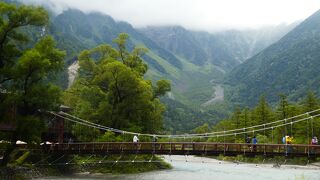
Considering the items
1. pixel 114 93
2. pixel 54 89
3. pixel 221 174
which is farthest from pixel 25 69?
pixel 221 174

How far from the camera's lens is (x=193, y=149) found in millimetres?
37812

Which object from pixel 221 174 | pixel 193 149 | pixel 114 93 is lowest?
pixel 221 174

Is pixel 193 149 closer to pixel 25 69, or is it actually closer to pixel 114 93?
pixel 25 69

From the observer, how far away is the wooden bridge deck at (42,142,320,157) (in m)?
36.4

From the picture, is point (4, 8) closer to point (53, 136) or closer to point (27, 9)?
point (27, 9)

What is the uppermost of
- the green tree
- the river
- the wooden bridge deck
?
the green tree

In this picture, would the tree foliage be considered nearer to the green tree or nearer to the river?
the river

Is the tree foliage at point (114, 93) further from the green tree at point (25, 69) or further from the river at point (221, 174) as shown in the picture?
the green tree at point (25, 69)

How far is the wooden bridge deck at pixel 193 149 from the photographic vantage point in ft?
119

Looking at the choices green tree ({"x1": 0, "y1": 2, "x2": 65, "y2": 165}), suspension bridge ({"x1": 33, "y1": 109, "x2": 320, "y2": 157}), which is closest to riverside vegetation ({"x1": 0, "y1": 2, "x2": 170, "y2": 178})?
green tree ({"x1": 0, "y1": 2, "x2": 65, "y2": 165})

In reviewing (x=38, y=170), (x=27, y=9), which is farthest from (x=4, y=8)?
(x=38, y=170)

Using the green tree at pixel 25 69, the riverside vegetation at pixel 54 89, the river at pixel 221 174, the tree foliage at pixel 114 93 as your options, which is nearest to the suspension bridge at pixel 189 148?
the river at pixel 221 174

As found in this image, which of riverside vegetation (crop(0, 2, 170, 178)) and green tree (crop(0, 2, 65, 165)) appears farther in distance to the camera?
riverside vegetation (crop(0, 2, 170, 178))

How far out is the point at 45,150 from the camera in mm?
44406
